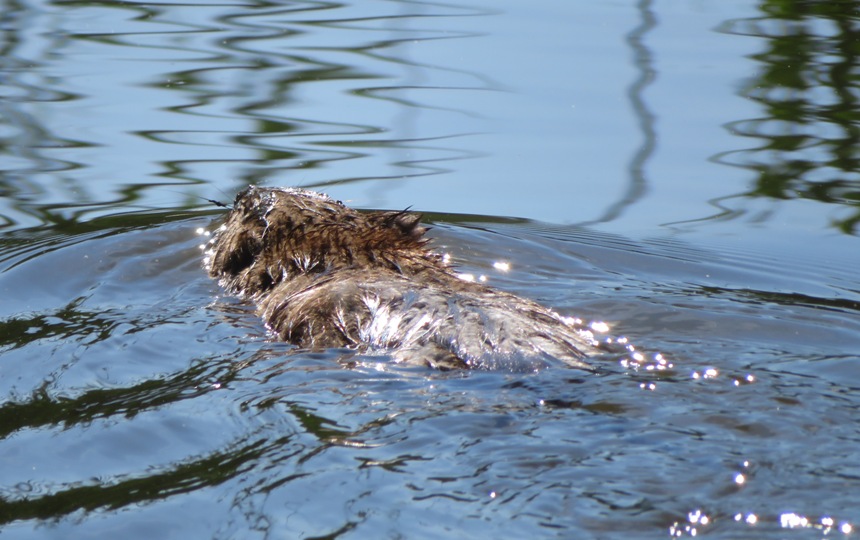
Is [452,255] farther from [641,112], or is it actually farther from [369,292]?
[641,112]

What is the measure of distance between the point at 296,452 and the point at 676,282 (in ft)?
8.92

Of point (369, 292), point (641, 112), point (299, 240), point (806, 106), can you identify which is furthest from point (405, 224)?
point (806, 106)

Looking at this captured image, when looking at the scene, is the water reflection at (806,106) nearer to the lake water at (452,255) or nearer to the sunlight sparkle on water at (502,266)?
the lake water at (452,255)

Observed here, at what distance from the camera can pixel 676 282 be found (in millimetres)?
5855

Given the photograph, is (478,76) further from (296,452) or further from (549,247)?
(296,452)

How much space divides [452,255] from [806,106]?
3324 millimetres

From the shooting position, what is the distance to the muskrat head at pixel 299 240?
542cm

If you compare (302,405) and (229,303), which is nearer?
(302,405)

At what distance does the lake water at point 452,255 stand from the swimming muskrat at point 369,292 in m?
0.15

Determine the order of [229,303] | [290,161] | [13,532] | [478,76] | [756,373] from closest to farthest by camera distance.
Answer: [13,532], [756,373], [229,303], [290,161], [478,76]

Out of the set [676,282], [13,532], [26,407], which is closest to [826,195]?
[676,282]

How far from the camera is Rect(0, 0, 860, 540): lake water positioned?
3.47 m

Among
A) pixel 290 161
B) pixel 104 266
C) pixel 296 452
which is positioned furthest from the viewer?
pixel 290 161

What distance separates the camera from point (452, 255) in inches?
252
